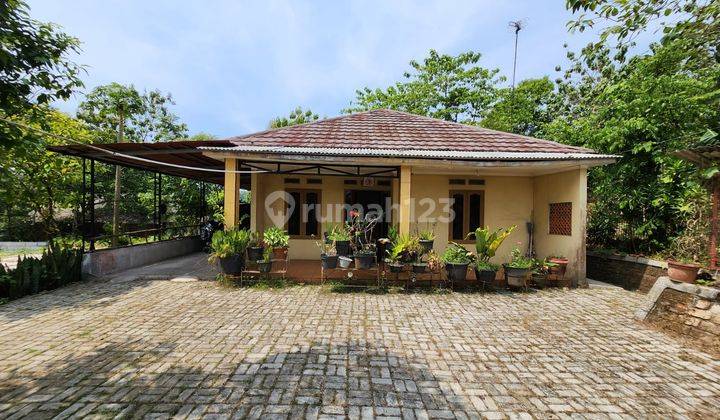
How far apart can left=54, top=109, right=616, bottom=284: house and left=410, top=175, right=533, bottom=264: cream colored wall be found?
3 centimetres

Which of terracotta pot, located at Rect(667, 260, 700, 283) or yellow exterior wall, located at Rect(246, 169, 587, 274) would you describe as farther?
yellow exterior wall, located at Rect(246, 169, 587, 274)

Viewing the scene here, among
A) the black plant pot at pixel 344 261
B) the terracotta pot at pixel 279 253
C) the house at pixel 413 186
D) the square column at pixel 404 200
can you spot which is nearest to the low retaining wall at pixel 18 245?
the house at pixel 413 186

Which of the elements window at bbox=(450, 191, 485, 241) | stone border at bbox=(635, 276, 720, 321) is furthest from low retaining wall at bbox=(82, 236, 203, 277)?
stone border at bbox=(635, 276, 720, 321)

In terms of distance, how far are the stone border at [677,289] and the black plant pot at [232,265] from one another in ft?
25.3

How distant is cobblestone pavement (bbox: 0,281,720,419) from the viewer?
2.67 m

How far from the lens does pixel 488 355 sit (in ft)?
12.1

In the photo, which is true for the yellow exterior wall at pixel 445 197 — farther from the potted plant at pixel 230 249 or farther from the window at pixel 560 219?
the potted plant at pixel 230 249

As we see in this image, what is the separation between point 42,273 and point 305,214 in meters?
6.01

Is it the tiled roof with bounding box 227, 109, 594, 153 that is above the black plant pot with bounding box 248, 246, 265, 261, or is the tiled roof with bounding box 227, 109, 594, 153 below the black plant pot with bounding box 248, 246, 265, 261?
above

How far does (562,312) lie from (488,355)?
266cm

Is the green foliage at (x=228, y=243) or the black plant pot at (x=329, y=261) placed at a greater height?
the green foliage at (x=228, y=243)

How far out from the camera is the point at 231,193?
22.9 feet

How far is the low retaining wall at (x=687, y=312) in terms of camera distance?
399 centimetres

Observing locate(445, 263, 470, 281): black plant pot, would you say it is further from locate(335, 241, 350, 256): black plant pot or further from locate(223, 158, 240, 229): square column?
locate(223, 158, 240, 229): square column
